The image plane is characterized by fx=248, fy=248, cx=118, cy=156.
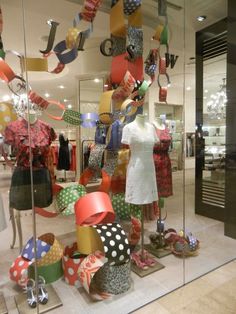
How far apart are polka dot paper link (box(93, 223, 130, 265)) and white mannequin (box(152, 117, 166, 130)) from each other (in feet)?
3.51

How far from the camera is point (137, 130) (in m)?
2.15

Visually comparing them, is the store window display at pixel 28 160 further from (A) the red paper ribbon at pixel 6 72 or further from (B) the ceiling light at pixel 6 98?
(A) the red paper ribbon at pixel 6 72

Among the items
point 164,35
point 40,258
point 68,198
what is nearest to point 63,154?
point 68,198

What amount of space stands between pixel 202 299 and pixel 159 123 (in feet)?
5.29

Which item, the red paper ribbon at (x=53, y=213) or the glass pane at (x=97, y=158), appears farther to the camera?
the red paper ribbon at (x=53, y=213)

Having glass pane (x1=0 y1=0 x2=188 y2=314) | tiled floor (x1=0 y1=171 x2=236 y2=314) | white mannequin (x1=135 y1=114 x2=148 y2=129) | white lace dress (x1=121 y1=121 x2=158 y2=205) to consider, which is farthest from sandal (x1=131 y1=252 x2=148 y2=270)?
white mannequin (x1=135 y1=114 x2=148 y2=129)

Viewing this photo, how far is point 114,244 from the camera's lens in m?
1.95

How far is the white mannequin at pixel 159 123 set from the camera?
249 cm

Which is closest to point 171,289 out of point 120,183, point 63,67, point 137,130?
point 120,183

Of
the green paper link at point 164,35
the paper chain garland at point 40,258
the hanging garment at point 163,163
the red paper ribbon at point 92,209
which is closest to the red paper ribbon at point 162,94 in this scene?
the hanging garment at point 163,163

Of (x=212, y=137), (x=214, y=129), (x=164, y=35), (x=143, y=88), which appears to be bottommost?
(x=212, y=137)

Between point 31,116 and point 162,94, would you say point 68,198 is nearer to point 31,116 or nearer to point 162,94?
point 31,116

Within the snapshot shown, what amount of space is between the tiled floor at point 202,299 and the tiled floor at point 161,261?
71 millimetres

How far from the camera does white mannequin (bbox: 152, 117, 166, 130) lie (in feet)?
8.16
